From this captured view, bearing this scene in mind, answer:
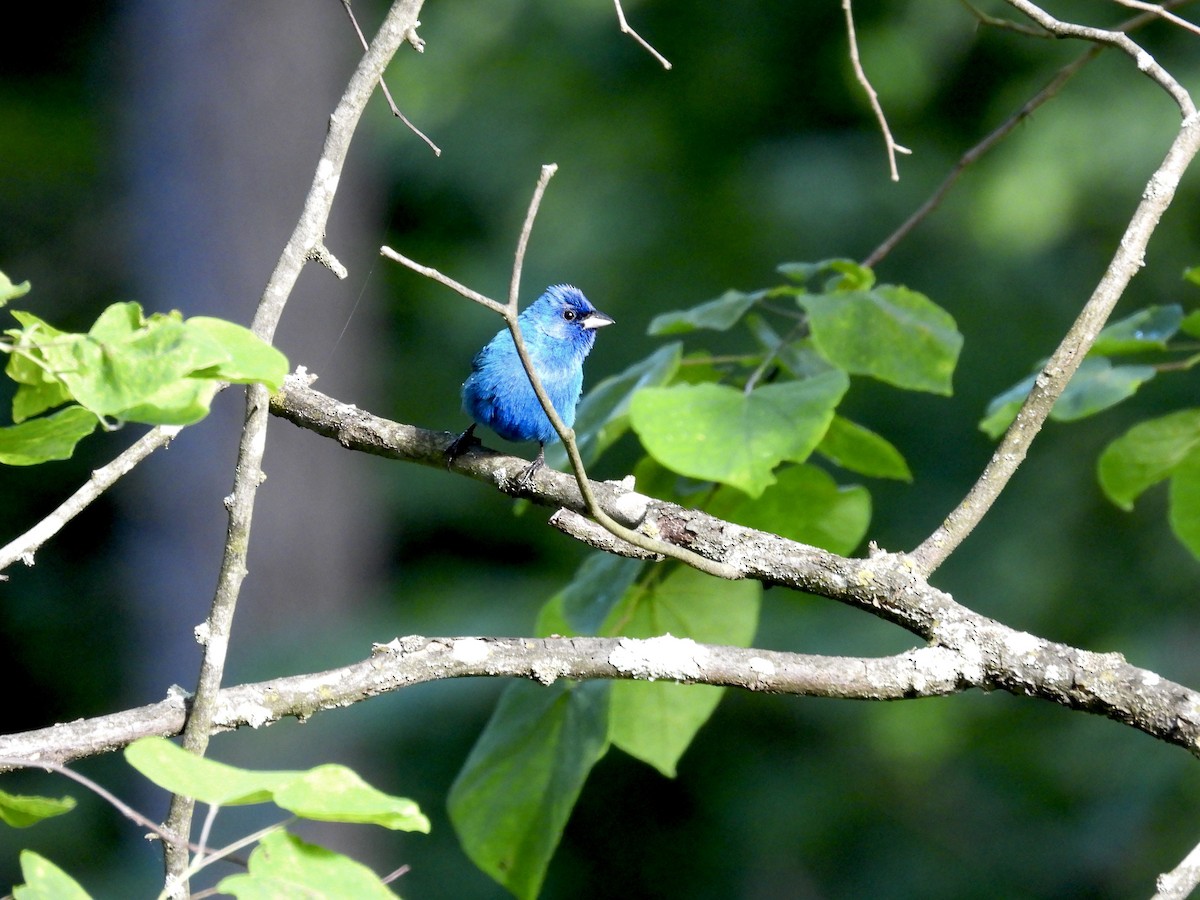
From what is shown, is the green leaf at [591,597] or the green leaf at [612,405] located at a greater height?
the green leaf at [612,405]

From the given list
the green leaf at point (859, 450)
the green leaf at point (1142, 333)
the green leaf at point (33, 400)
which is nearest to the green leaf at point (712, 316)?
the green leaf at point (859, 450)

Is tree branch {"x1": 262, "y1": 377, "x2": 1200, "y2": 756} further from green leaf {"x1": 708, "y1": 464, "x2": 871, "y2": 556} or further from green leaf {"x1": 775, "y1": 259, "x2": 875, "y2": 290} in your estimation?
green leaf {"x1": 775, "y1": 259, "x2": 875, "y2": 290}

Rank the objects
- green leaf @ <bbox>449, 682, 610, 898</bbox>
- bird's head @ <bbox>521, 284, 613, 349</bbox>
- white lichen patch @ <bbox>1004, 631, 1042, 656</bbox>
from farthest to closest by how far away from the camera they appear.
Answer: bird's head @ <bbox>521, 284, 613, 349</bbox> → green leaf @ <bbox>449, 682, 610, 898</bbox> → white lichen patch @ <bbox>1004, 631, 1042, 656</bbox>

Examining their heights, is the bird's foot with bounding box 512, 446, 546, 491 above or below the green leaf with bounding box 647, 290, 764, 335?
below

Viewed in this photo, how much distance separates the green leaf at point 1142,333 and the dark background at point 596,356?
3658 mm

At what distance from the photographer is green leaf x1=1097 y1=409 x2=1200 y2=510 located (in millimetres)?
2301

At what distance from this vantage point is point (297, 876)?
1030 mm

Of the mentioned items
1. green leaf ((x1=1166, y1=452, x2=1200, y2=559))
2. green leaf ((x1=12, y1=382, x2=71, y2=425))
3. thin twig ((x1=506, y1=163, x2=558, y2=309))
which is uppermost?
green leaf ((x1=1166, y1=452, x2=1200, y2=559))

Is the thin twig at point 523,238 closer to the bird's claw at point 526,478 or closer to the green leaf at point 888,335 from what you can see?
the bird's claw at point 526,478

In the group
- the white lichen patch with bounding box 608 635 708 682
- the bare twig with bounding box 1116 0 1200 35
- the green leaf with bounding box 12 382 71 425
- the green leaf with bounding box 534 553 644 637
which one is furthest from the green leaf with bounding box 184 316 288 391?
the bare twig with bounding box 1116 0 1200 35

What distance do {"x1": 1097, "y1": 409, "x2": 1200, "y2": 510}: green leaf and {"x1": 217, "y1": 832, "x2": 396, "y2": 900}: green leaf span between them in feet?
5.65

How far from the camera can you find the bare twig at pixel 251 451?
1510mm

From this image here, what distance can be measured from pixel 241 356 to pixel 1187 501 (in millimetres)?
1816

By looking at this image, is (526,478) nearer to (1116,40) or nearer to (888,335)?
(888,335)
